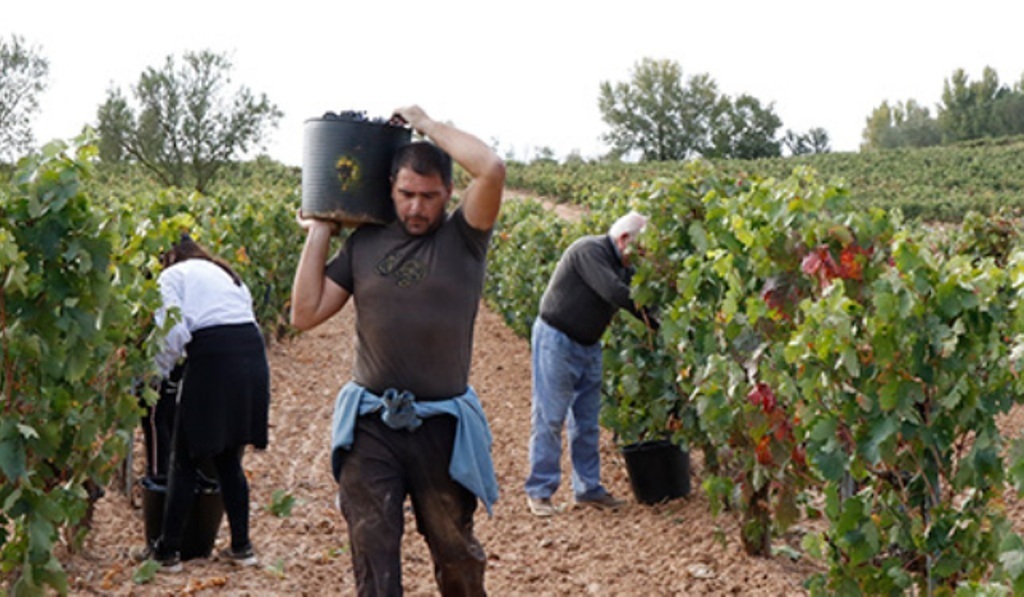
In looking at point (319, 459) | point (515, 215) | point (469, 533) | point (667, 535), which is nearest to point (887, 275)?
point (469, 533)

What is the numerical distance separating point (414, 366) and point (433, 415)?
163 millimetres

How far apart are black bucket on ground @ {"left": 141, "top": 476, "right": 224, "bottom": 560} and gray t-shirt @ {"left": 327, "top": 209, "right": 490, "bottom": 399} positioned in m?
2.30

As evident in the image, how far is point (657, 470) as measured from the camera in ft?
24.1

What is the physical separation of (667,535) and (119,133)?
146 ft

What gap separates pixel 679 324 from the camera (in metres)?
5.96

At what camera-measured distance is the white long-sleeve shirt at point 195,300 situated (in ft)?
18.7

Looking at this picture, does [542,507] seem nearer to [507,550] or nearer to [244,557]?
[507,550]

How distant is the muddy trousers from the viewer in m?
3.85

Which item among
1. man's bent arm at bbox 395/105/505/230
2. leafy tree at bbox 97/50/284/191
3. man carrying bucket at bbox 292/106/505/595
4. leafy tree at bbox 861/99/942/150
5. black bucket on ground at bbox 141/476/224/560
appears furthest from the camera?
leafy tree at bbox 861/99/942/150

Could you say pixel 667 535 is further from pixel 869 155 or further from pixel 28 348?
pixel 869 155

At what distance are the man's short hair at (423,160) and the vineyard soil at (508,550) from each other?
8.26 ft

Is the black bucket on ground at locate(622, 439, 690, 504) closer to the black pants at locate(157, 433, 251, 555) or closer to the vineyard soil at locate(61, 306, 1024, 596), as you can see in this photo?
the vineyard soil at locate(61, 306, 1024, 596)

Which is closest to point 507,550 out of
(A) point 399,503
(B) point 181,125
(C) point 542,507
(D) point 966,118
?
(C) point 542,507

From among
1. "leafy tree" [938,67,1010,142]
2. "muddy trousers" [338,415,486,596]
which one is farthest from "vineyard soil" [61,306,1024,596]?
"leafy tree" [938,67,1010,142]
